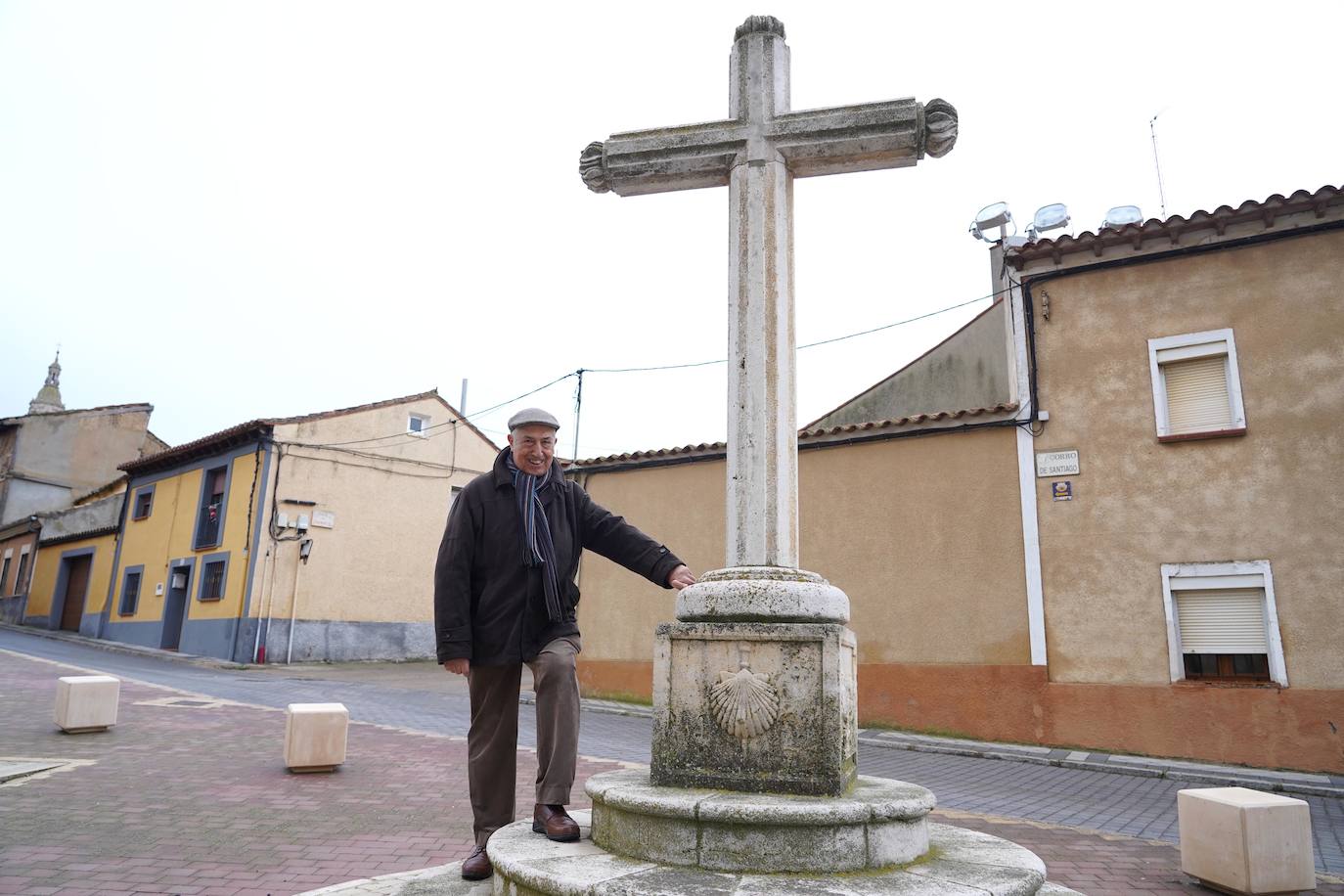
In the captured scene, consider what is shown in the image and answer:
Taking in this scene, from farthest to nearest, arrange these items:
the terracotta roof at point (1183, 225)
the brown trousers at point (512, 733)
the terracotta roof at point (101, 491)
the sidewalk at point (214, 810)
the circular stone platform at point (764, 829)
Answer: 1. the terracotta roof at point (101, 491)
2. the terracotta roof at point (1183, 225)
3. the sidewalk at point (214, 810)
4. the brown trousers at point (512, 733)
5. the circular stone platform at point (764, 829)

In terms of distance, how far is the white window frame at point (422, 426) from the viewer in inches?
923

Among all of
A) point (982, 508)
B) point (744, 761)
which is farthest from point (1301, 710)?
point (744, 761)

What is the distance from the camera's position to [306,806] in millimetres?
5723

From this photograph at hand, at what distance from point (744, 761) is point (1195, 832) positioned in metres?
3.21

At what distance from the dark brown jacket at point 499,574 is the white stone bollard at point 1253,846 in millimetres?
3480

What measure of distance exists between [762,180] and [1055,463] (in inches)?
A: 294

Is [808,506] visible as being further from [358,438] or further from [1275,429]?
[358,438]

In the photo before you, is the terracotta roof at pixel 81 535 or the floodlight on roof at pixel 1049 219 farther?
the terracotta roof at pixel 81 535

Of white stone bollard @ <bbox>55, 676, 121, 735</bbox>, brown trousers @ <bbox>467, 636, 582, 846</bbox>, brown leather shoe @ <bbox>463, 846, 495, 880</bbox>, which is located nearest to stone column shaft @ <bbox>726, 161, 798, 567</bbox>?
brown trousers @ <bbox>467, 636, 582, 846</bbox>

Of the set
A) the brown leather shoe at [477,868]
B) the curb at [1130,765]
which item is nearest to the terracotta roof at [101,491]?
the curb at [1130,765]

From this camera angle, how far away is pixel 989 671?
33.9ft

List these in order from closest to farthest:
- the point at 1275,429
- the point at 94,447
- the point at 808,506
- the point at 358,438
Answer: the point at 1275,429 < the point at 808,506 < the point at 358,438 < the point at 94,447

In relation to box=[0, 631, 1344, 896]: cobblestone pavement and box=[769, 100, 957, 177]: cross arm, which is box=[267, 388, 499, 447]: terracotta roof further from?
box=[769, 100, 957, 177]: cross arm

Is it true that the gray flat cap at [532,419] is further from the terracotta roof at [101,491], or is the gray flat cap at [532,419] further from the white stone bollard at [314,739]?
the terracotta roof at [101,491]
